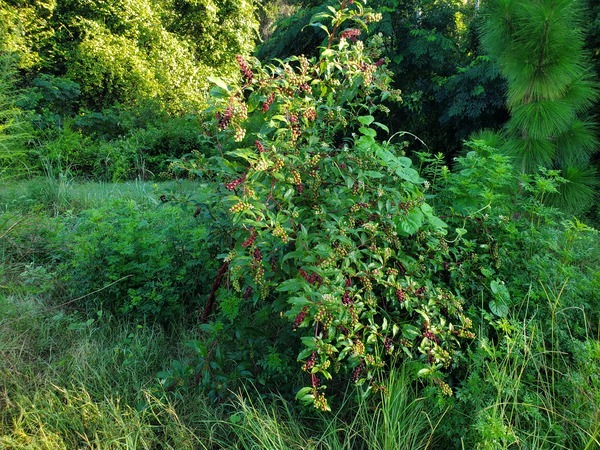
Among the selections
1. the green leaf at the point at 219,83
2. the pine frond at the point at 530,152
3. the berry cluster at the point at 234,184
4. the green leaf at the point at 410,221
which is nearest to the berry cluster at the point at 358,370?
the green leaf at the point at 410,221

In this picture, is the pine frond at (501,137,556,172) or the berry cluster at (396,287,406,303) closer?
the berry cluster at (396,287,406,303)

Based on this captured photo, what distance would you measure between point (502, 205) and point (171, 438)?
2.23 metres

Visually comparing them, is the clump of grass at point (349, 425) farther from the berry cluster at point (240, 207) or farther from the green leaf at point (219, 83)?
the green leaf at point (219, 83)

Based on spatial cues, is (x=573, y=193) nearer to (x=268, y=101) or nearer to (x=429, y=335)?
(x=429, y=335)

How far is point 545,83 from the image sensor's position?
370 cm

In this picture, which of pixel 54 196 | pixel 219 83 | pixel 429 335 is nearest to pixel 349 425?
pixel 429 335

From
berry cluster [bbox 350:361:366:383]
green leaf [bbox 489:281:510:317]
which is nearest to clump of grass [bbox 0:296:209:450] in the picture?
berry cluster [bbox 350:361:366:383]

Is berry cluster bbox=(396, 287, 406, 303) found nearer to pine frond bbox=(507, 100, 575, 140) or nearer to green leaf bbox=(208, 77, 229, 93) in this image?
green leaf bbox=(208, 77, 229, 93)

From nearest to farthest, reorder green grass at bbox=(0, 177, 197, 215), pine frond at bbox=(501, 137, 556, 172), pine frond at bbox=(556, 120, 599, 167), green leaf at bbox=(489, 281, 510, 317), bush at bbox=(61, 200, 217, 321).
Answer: green leaf at bbox=(489, 281, 510, 317) < bush at bbox=(61, 200, 217, 321) < pine frond at bbox=(501, 137, 556, 172) < pine frond at bbox=(556, 120, 599, 167) < green grass at bbox=(0, 177, 197, 215)

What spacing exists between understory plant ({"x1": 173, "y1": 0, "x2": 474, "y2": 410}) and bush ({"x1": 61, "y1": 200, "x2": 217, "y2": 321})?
2.20 ft

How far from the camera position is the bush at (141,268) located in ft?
10.2

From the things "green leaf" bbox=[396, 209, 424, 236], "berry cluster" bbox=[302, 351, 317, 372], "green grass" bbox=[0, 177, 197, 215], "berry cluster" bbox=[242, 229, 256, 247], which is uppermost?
"green leaf" bbox=[396, 209, 424, 236]

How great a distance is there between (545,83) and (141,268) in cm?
322

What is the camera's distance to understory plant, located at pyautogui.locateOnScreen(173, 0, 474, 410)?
1.97 meters
